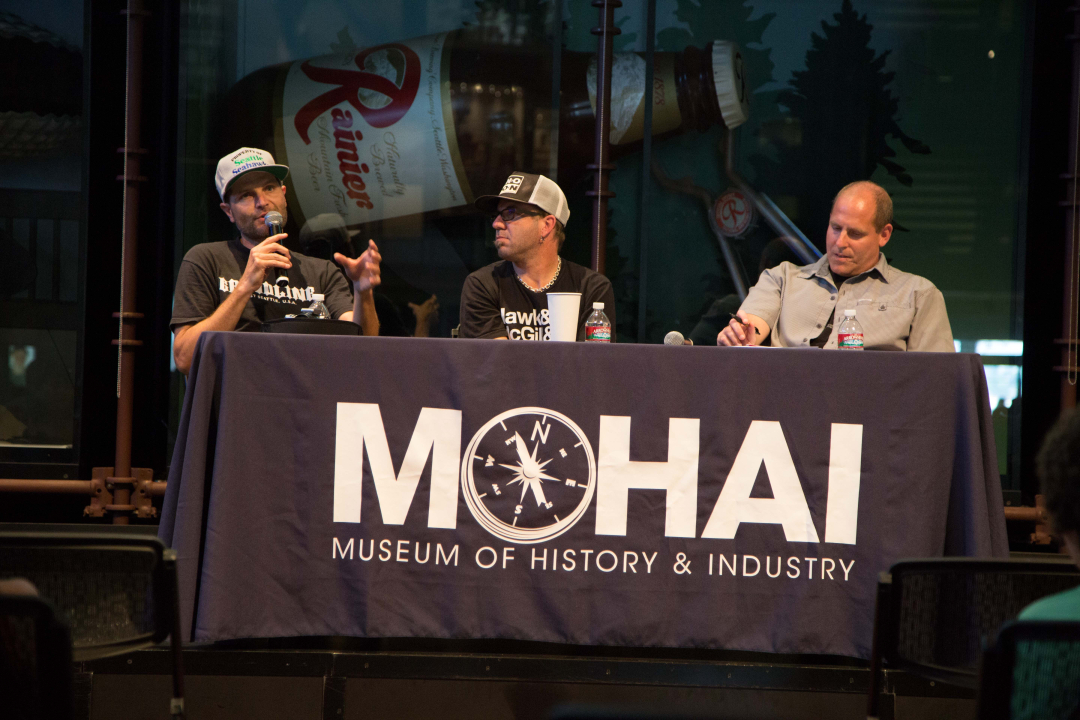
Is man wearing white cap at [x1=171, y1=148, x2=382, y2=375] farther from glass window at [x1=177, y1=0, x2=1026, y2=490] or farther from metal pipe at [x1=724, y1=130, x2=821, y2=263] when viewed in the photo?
metal pipe at [x1=724, y1=130, x2=821, y2=263]

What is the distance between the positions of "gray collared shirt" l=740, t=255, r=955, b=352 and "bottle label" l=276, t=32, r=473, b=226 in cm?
154

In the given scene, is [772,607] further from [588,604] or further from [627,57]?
[627,57]

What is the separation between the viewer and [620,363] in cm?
233

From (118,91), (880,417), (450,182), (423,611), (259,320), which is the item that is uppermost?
(118,91)

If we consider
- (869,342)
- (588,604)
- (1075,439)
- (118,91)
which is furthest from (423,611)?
(118,91)

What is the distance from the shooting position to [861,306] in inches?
132

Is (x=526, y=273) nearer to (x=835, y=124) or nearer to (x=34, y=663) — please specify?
(x=835, y=124)

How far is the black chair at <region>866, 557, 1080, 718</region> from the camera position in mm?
1591

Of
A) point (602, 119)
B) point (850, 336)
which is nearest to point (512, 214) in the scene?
point (602, 119)

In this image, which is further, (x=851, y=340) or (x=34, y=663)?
(x=851, y=340)

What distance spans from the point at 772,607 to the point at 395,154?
2.67 metres

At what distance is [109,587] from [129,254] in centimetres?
225

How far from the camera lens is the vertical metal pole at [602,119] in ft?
12.6

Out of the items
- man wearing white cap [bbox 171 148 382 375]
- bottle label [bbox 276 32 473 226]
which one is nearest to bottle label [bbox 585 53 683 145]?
bottle label [bbox 276 32 473 226]
